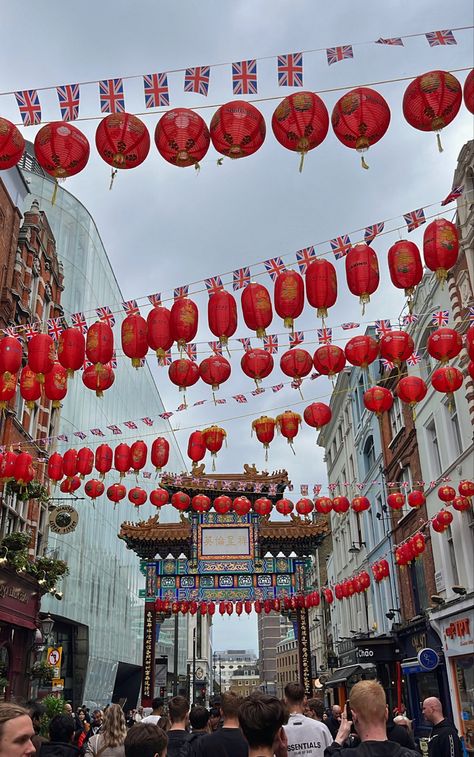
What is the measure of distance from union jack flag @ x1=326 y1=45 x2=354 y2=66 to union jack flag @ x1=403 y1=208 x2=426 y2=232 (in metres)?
3.04

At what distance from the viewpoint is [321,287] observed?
31.9 ft

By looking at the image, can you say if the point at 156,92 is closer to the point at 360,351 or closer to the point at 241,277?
the point at 241,277

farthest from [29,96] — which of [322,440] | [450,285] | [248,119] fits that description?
[322,440]

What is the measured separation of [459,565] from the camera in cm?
1827

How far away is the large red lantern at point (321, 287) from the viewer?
9.71m

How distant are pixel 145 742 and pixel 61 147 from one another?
646 cm

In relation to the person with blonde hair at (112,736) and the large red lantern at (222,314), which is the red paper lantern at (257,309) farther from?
the person with blonde hair at (112,736)

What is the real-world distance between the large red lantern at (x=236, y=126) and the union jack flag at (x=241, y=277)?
10.3 ft

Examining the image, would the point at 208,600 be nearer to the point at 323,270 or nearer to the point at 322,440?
the point at 323,270

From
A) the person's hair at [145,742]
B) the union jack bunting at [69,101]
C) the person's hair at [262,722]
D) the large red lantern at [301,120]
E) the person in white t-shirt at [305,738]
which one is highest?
the union jack bunting at [69,101]

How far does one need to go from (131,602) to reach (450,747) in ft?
128

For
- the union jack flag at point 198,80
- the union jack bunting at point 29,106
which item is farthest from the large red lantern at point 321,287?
the union jack bunting at point 29,106

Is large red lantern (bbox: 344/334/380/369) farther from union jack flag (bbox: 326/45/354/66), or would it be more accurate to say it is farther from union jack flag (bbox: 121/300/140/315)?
union jack flag (bbox: 326/45/354/66)

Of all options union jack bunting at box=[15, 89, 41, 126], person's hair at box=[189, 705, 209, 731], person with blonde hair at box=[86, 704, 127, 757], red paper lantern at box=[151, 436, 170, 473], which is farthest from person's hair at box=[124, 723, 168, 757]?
red paper lantern at box=[151, 436, 170, 473]
